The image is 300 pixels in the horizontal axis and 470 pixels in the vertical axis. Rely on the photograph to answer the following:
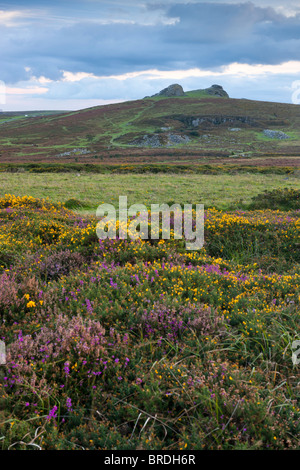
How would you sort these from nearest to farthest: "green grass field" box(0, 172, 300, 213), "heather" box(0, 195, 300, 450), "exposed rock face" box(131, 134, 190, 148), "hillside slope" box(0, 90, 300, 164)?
"heather" box(0, 195, 300, 450), "green grass field" box(0, 172, 300, 213), "hillside slope" box(0, 90, 300, 164), "exposed rock face" box(131, 134, 190, 148)

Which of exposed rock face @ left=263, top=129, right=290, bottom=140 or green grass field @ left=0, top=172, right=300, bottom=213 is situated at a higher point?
exposed rock face @ left=263, top=129, right=290, bottom=140

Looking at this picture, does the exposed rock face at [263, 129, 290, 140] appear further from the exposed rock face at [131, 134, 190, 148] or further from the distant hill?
the exposed rock face at [131, 134, 190, 148]

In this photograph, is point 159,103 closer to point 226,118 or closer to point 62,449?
point 226,118

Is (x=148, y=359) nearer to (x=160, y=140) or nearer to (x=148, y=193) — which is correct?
(x=148, y=193)

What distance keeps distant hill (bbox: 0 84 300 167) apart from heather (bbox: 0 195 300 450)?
78.7 meters

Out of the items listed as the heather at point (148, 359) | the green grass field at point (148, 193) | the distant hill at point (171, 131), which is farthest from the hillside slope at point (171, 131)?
the heather at point (148, 359)

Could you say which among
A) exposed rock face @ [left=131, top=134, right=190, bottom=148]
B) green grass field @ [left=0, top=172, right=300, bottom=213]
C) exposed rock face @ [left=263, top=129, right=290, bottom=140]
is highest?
exposed rock face @ [left=263, top=129, right=290, bottom=140]

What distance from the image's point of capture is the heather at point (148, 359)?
3.02m

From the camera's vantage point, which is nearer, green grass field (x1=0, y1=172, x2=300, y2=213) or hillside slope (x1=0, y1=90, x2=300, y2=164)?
green grass field (x1=0, y1=172, x2=300, y2=213)

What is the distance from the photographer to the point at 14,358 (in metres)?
3.83

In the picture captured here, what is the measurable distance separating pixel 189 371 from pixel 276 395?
95cm

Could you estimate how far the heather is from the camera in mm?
3020

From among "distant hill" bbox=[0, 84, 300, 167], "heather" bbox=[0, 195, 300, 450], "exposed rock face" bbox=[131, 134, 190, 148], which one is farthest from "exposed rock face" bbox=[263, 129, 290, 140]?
"heather" bbox=[0, 195, 300, 450]

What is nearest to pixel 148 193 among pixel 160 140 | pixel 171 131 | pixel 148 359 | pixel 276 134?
pixel 148 359
